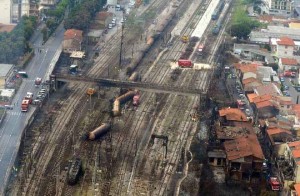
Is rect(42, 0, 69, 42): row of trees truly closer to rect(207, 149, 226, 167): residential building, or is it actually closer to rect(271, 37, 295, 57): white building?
rect(271, 37, 295, 57): white building

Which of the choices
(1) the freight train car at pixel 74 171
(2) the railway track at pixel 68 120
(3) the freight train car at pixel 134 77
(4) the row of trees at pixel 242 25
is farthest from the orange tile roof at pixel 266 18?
(1) the freight train car at pixel 74 171

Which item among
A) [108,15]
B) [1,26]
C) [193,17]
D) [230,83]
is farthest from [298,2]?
[1,26]

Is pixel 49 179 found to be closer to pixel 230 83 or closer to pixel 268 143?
pixel 268 143

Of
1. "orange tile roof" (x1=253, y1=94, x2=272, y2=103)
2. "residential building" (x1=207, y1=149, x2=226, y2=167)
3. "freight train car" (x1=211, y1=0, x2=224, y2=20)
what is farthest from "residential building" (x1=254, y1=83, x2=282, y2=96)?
"freight train car" (x1=211, y1=0, x2=224, y2=20)

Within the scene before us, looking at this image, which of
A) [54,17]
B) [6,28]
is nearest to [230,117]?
[6,28]

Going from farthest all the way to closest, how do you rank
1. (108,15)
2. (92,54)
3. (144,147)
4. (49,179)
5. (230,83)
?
1. (108,15)
2. (92,54)
3. (230,83)
4. (144,147)
5. (49,179)

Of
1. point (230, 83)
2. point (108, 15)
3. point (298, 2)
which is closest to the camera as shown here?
point (230, 83)

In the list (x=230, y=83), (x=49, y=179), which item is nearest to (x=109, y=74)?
(x=230, y=83)

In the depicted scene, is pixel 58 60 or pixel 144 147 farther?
pixel 58 60
